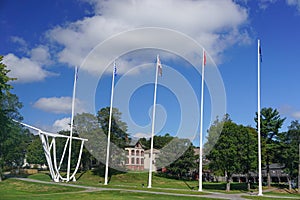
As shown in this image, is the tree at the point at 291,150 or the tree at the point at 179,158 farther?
the tree at the point at 179,158

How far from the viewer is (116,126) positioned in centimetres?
6531

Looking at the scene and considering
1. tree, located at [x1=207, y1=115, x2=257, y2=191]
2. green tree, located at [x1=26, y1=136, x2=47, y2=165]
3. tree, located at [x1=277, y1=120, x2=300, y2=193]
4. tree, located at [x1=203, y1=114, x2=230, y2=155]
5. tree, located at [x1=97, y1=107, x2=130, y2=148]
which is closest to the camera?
tree, located at [x1=207, y1=115, x2=257, y2=191]

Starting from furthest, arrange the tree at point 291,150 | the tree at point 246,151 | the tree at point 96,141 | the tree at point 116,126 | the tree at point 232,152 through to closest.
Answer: the tree at point 116,126
the tree at point 96,141
the tree at point 291,150
the tree at point 246,151
the tree at point 232,152

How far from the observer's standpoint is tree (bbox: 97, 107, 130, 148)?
211ft

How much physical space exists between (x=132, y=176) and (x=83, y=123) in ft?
46.5

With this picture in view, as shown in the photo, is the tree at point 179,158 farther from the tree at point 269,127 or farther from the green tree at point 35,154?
the green tree at point 35,154

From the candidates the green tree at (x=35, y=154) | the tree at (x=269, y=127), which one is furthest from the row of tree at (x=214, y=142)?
the green tree at (x=35, y=154)

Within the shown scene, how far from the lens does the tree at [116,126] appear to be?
64375 mm

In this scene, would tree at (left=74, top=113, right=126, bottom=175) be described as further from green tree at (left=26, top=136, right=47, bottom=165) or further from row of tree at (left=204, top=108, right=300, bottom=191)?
green tree at (left=26, top=136, right=47, bottom=165)

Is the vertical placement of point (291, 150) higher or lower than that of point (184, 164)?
higher

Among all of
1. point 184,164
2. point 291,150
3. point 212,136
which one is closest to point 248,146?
point 212,136

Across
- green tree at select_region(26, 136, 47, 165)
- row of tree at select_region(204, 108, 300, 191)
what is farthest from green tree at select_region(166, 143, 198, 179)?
green tree at select_region(26, 136, 47, 165)

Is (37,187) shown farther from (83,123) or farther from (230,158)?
(83,123)

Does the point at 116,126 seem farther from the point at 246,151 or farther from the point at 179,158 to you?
the point at 246,151
